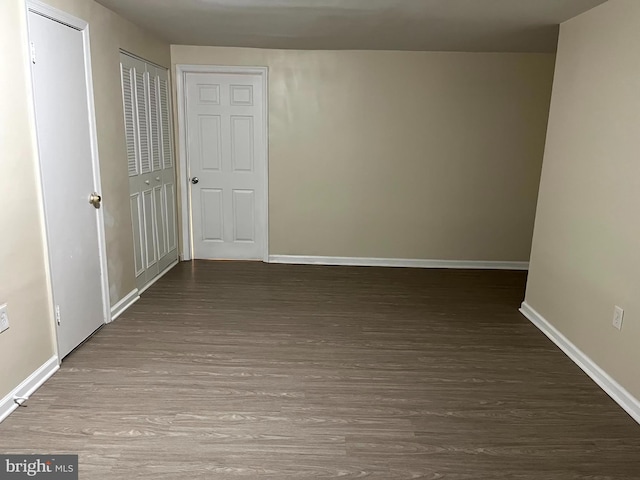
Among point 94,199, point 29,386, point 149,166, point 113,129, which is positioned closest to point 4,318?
point 29,386

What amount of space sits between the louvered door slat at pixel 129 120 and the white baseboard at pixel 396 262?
1.82 meters

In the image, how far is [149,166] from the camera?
412 cm

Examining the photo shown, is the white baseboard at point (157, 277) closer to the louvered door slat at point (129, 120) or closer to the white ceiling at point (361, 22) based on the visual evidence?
the louvered door slat at point (129, 120)

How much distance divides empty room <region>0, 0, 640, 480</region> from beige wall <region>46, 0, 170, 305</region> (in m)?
0.03

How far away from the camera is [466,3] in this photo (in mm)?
2844

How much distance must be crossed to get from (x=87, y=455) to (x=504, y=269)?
4.23 m

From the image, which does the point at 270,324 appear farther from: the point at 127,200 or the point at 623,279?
the point at 623,279

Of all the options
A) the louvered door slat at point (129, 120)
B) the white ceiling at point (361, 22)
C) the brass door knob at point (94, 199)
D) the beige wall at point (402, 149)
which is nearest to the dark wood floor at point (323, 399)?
the brass door knob at point (94, 199)

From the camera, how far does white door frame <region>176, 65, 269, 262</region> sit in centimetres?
465

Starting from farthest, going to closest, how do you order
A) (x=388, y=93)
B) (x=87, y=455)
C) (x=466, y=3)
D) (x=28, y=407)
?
(x=388, y=93) < (x=466, y=3) < (x=28, y=407) < (x=87, y=455)

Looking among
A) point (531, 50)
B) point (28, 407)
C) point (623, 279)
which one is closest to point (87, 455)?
point (28, 407)

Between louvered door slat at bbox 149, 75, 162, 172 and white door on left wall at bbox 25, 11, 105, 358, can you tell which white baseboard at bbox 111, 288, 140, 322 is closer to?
white door on left wall at bbox 25, 11, 105, 358

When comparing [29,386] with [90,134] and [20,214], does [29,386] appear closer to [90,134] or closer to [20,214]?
[20,214]

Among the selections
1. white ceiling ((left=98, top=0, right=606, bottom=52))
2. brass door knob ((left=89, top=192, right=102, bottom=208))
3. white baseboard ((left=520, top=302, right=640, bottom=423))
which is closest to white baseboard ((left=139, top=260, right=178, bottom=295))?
brass door knob ((left=89, top=192, right=102, bottom=208))
